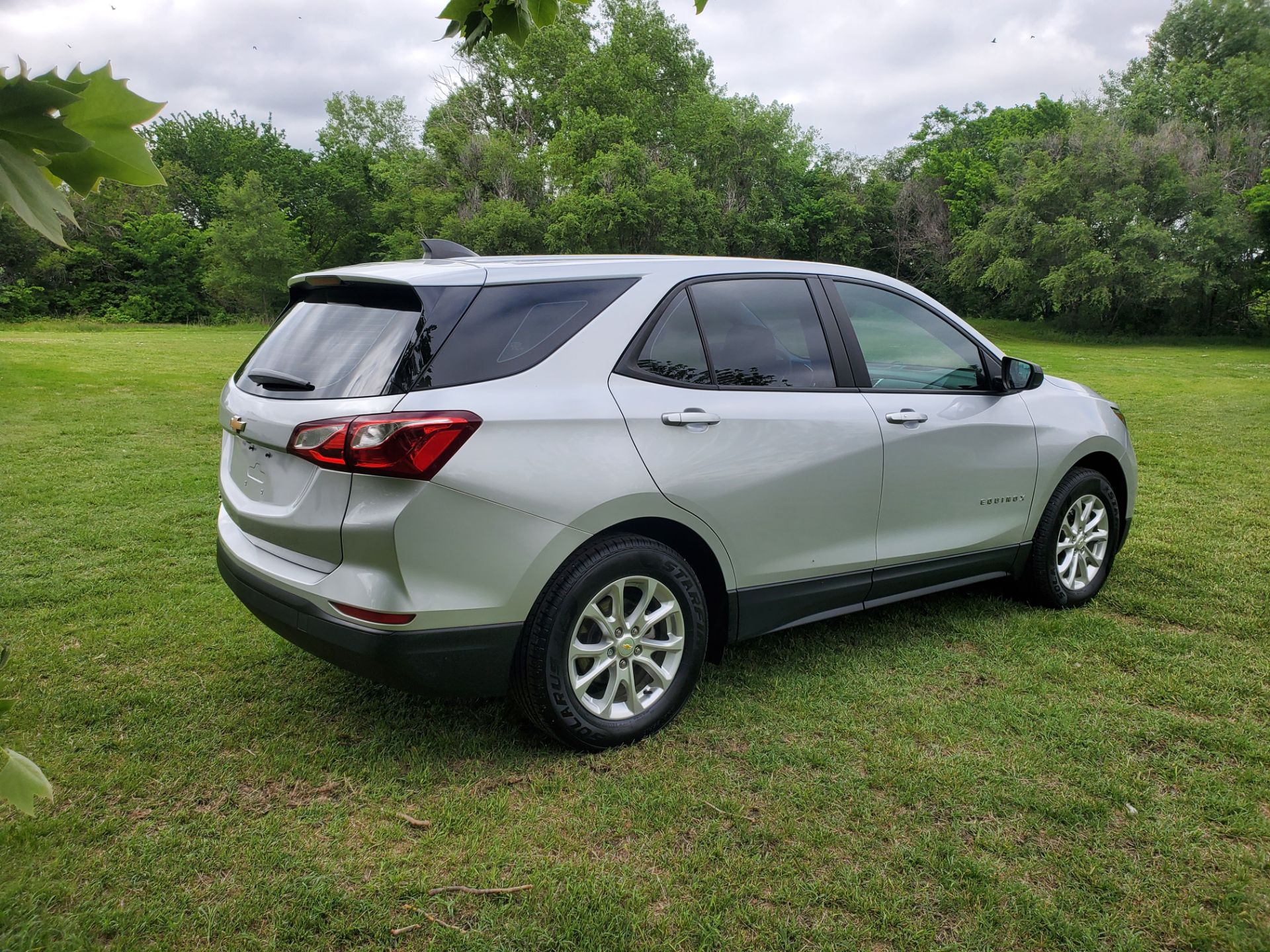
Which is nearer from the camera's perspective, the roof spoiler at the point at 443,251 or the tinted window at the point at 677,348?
the tinted window at the point at 677,348

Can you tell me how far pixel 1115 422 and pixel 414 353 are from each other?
3907mm

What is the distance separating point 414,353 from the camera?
2.82m

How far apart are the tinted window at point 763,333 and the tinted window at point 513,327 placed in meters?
0.48

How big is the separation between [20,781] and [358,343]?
2.33 meters

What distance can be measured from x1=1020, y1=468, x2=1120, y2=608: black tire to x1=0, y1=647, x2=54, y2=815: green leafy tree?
452 cm

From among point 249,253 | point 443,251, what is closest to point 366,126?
point 249,253

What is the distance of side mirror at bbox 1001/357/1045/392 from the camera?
426cm

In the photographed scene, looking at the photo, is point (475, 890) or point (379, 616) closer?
point (475, 890)

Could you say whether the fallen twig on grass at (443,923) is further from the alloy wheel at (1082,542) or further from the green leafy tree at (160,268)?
the green leafy tree at (160,268)

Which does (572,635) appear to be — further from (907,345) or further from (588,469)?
(907,345)

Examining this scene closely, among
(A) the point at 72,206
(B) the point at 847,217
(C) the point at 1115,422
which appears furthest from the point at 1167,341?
(A) the point at 72,206

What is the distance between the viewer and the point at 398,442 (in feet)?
8.77

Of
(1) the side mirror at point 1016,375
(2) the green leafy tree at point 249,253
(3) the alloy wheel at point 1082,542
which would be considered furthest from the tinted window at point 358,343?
(2) the green leafy tree at point 249,253

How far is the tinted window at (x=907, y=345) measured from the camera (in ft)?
13.0
